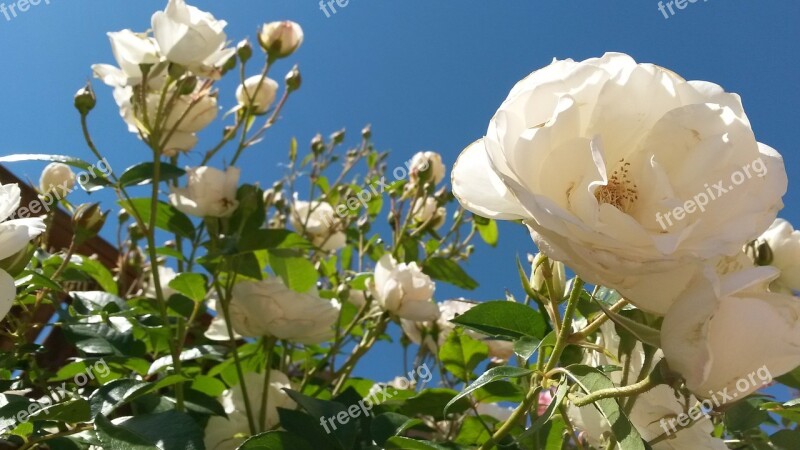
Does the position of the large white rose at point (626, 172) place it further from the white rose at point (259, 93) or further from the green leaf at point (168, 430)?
the white rose at point (259, 93)

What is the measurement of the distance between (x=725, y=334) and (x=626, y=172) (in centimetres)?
15

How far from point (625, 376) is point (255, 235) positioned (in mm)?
497

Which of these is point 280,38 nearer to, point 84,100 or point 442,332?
point 84,100

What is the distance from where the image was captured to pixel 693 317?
0.34 m

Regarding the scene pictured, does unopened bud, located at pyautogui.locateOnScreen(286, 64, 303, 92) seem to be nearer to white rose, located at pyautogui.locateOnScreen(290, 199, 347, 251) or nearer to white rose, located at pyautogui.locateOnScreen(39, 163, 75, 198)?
white rose, located at pyautogui.locateOnScreen(290, 199, 347, 251)

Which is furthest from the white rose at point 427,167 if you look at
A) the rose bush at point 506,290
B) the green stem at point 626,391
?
the green stem at point 626,391

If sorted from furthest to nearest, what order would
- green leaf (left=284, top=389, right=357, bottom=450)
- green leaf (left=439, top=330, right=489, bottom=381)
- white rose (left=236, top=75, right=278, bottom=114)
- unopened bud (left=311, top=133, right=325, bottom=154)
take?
unopened bud (left=311, top=133, right=325, bottom=154), white rose (left=236, top=75, right=278, bottom=114), green leaf (left=439, top=330, right=489, bottom=381), green leaf (left=284, top=389, right=357, bottom=450)

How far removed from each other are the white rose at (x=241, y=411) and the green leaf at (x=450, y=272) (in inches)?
15.0

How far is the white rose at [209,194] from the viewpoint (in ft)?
2.82

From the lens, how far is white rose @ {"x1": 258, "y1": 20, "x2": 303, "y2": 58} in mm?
1005

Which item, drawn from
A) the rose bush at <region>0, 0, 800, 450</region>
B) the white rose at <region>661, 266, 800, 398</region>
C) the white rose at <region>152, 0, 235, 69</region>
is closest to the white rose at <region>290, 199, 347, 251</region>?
the rose bush at <region>0, 0, 800, 450</region>

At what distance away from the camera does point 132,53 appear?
807 mm

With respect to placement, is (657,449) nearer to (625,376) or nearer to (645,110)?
(625,376)

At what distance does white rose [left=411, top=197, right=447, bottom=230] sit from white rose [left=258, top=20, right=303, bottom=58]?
36cm
